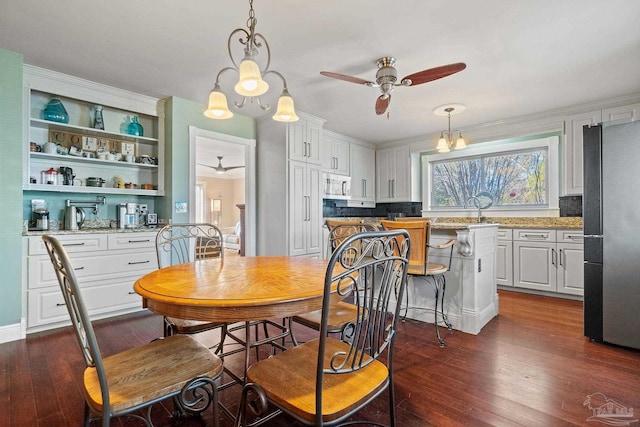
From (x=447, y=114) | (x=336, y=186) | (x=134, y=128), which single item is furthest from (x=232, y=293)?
(x=336, y=186)

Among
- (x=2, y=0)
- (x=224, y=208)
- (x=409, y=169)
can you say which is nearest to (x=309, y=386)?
(x=2, y=0)

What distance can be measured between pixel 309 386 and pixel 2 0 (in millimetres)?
2895

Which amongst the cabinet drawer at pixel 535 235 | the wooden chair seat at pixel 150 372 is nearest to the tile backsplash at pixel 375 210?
the cabinet drawer at pixel 535 235

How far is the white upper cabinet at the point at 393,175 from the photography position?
558 centimetres

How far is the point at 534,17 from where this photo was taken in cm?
211

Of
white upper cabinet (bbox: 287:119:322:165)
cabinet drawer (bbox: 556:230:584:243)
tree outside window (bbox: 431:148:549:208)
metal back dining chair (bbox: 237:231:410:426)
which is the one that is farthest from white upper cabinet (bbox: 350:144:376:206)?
metal back dining chair (bbox: 237:231:410:426)

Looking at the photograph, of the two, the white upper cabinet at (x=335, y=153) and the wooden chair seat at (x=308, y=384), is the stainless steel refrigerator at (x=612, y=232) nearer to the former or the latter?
the wooden chair seat at (x=308, y=384)

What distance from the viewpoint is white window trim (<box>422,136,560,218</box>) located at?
4.28 meters

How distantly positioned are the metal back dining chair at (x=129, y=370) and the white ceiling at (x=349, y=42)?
1.87 m

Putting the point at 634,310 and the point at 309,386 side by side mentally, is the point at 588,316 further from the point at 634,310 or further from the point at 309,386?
the point at 309,386

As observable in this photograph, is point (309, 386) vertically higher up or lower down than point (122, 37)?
lower down

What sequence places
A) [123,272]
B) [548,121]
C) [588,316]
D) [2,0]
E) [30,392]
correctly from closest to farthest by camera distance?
[30,392] < [2,0] < [588,316] < [123,272] < [548,121]

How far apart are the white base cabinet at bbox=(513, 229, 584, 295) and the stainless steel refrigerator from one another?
1530mm

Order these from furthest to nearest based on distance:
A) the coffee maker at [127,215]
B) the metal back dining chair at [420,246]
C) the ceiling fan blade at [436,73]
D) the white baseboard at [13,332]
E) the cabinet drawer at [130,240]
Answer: the coffee maker at [127,215], the cabinet drawer at [130,240], the white baseboard at [13,332], the metal back dining chair at [420,246], the ceiling fan blade at [436,73]
